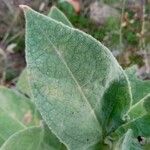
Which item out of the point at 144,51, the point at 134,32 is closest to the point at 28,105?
the point at 144,51

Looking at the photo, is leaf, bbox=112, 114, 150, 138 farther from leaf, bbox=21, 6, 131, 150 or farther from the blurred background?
the blurred background

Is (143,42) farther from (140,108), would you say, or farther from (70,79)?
(70,79)

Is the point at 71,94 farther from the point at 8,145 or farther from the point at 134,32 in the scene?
the point at 134,32

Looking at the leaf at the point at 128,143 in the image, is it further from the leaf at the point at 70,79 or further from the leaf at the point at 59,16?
the leaf at the point at 59,16

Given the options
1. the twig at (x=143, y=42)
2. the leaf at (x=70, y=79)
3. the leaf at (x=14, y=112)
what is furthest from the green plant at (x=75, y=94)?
the twig at (x=143, y=42)

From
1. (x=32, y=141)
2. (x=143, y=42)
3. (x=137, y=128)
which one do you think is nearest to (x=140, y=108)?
(x=137, y=128)

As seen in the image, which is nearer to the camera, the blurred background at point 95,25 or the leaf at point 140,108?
the leaf at point 140,108

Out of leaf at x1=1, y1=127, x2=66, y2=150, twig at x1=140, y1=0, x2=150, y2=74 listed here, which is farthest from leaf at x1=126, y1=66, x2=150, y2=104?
twig at x1=140, y1=0, x2=150, y2=74
